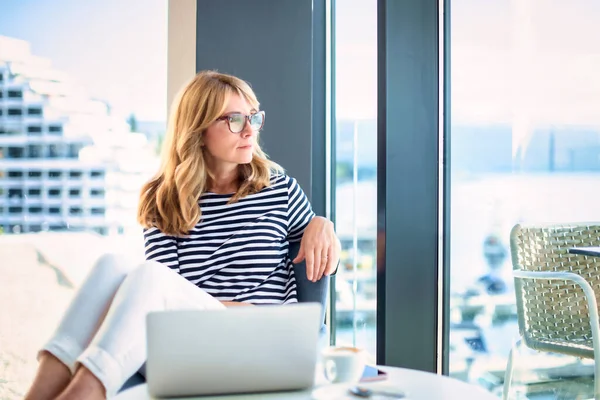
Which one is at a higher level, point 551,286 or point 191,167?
point 191,167

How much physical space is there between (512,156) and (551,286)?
445 mm

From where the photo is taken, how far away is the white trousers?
53.4 inches

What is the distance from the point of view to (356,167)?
11.1 ft

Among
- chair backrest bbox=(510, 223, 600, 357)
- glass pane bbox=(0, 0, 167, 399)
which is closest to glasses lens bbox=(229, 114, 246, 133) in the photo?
chair backrest bbox=(510, 223, 600, 357)

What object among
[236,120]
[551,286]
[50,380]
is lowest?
[50,380]

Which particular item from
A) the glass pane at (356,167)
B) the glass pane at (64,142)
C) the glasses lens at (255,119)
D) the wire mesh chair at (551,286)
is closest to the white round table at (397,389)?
the wire mesh chair at (551,286)

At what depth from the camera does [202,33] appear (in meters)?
3.26

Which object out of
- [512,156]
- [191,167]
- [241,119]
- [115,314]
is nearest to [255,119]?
[241,119]

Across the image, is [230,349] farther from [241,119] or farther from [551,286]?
[551,286]

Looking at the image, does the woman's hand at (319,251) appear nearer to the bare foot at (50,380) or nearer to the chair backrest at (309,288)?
the chair backrest at (309,288)

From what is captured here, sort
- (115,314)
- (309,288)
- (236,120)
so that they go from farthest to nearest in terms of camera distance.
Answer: (236,120) < (309,288) < (115,314)

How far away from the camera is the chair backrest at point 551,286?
2271 millimetres

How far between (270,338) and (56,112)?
2.86 metres

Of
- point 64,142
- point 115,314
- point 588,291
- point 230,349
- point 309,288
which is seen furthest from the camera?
point 64,142
